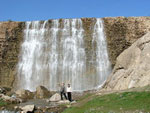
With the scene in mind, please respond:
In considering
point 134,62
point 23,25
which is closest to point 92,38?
point 23,25

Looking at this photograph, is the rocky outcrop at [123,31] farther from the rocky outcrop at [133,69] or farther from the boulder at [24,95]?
the rocky outcrop at [133,69]

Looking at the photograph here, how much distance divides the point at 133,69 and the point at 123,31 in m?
21.2

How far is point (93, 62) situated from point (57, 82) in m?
6.53

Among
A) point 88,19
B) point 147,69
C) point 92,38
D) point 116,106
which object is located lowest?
point 116,106

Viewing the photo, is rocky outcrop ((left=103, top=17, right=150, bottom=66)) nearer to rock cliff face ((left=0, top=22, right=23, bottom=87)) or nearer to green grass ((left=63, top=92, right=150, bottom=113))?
rock cliff face ((left=0, top=22, right=23, bottom=87))

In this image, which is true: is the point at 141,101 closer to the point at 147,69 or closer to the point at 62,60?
the point at 147,69

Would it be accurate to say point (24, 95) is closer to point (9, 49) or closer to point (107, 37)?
point (9, 49)

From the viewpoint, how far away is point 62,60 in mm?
39875

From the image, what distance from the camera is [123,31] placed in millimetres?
41781

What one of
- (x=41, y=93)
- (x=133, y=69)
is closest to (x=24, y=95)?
(x=41, y=93)

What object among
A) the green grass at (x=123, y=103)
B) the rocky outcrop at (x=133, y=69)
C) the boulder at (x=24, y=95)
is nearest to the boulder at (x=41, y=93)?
the boulder at (x=24, y=95)

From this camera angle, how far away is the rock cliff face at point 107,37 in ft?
132

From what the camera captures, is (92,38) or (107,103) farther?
(92,38)

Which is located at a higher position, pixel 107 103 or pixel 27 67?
pixel 27 67
